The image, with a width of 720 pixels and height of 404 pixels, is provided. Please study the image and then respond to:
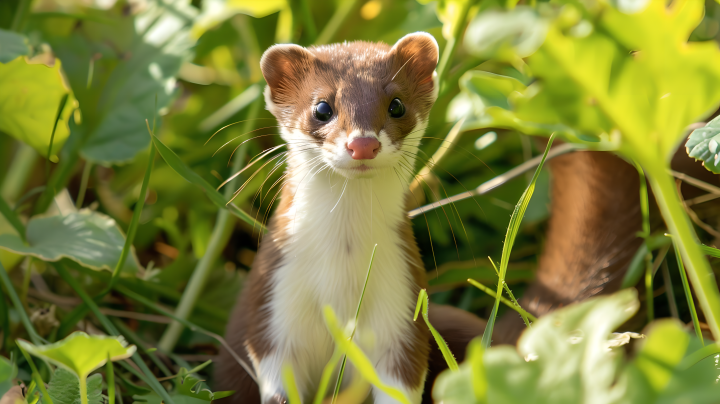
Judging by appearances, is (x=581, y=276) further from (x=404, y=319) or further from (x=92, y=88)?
(x=92, y=88)

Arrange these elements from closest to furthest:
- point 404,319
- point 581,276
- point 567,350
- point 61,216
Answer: point 567,350 < point 404,319 < point 61,216 < point 581,276

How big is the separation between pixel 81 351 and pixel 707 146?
0.92m

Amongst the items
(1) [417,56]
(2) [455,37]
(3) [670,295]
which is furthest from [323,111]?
(3) [670,295]

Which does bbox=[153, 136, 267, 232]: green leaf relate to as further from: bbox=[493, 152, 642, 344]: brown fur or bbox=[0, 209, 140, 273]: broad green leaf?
bbox=[493, 152, 642, 344]: brown fur

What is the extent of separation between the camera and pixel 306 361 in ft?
3.85

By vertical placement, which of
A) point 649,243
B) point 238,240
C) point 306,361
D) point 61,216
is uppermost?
point 649,243

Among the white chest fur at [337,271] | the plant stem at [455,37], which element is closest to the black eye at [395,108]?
the white chest fur at [337,271]

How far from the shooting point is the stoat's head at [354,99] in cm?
104

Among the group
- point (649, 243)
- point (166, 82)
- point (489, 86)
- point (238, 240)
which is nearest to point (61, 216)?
point (166, 82)

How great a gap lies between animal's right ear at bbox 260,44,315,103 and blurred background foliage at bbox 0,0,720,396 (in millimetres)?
112

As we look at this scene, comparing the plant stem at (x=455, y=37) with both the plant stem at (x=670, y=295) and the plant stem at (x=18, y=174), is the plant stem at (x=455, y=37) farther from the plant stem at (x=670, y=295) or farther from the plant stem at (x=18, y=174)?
the plant stem at (x=18, y=174)

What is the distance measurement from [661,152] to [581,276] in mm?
820

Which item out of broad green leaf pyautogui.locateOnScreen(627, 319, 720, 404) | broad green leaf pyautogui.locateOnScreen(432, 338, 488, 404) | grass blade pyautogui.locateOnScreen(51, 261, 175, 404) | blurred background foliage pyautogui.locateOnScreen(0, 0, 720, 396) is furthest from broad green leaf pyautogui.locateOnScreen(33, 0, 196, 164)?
broad green leaf pyautogui.locateOnScreen(627, 319, 720, 404)

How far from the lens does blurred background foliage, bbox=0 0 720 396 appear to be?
1.28 m
